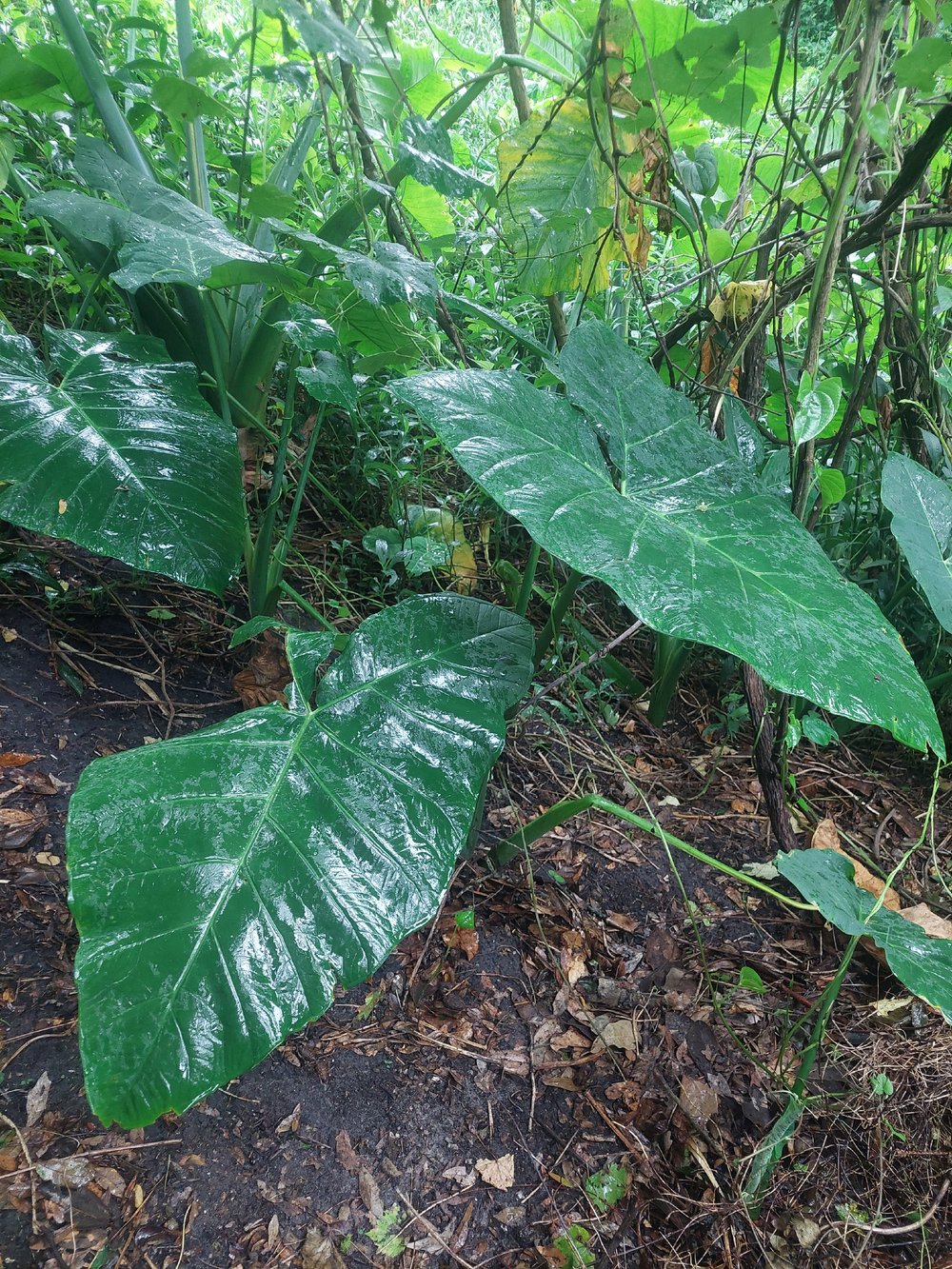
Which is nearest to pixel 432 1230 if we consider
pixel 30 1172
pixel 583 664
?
pixel 30 1172

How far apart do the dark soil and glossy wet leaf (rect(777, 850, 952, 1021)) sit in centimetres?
24

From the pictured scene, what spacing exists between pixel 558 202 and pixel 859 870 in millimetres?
1388

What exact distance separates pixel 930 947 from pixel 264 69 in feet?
4.75

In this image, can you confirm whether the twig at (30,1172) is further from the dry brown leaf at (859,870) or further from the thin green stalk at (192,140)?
the thin green stalk at (192,140)

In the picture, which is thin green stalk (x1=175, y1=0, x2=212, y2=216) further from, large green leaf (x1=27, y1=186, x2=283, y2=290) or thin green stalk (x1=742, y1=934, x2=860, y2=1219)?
thin green stalk (x1=742, y1=934, x2=860, y2=1219)

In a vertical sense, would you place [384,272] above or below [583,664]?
above

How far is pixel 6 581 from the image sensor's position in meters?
1.26

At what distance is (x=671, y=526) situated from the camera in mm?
830

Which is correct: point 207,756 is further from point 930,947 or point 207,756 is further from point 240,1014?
point 930,947

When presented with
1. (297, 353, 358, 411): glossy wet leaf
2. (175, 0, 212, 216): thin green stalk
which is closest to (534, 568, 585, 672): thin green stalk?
(297, 353, 358, 411): glossy wet leaf

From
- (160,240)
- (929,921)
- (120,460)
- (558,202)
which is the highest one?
(558,202)

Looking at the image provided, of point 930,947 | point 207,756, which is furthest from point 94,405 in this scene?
point 930,947

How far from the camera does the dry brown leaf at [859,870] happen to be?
3.98 ft

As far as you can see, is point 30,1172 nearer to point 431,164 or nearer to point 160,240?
point 160,240
